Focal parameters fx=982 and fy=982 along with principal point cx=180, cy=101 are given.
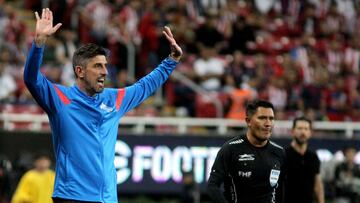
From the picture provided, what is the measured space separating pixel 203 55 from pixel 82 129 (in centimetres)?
1476

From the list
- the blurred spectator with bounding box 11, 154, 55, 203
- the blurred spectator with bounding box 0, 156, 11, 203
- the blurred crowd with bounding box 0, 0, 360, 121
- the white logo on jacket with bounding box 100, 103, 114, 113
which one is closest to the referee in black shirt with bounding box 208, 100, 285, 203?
the white logo on jacket with bounding box 100, 103, 114, 113

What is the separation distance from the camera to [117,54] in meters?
21.7

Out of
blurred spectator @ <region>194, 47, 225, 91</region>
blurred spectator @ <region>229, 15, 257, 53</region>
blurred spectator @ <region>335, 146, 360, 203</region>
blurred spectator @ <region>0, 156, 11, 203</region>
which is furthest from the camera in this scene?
blurred spectator @ <region>229, 15, 257, 53</region>

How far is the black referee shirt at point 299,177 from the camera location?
35.9ft

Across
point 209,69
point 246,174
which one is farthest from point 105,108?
point 209,69

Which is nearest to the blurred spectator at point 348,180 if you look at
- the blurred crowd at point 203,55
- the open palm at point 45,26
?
the blurred crowd at point 203,55

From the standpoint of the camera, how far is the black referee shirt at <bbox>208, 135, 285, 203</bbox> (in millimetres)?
8422

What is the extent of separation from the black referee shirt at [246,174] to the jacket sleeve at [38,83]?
1.87m

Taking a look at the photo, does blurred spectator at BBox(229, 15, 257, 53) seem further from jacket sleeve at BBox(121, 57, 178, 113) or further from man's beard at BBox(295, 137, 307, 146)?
jacket sleeve at BBox(121, 57, 178, 113)

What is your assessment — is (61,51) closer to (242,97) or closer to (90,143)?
(242,97)

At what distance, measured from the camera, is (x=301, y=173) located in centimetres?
1103

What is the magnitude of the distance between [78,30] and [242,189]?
14.2 m

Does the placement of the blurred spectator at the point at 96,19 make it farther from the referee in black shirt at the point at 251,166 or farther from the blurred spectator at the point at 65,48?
the referee in black shirt at the point at 251,166

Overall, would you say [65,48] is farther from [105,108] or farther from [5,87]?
[105,108]
